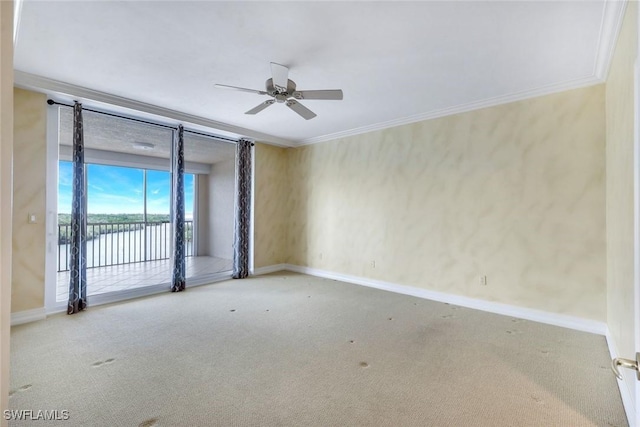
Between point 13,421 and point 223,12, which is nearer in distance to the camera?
point 13,421

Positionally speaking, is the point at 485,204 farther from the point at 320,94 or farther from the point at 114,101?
the point at 114,101

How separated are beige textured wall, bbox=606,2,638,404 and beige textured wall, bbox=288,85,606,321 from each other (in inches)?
12.2

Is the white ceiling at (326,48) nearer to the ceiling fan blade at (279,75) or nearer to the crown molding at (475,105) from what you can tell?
the crown molding at (475,105)

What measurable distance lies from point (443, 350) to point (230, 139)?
4789 mm

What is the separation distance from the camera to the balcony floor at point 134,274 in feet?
16.0

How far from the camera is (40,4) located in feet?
7.05

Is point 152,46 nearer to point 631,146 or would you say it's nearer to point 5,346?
point 5,346

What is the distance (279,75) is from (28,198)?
10.5 ft

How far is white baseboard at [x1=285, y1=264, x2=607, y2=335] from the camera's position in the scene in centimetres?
330

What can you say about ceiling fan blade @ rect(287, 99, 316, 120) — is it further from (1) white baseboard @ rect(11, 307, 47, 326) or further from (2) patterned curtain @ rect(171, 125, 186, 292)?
(1) white baseboard @ rect(11, 307, 47, 326)

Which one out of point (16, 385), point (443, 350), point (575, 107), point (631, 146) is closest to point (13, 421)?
point (16, 385)

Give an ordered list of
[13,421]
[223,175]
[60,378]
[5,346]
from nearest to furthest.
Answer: [5,346] → [13,421] → [60,378] → [223,175]

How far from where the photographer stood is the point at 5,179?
1.84 ft

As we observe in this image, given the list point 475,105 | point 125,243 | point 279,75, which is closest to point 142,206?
point 125,243
